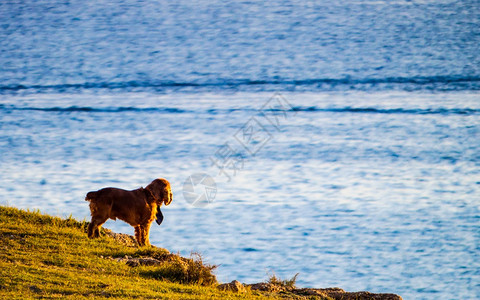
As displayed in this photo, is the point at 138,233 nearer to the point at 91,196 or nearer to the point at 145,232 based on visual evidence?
the point at 145,232

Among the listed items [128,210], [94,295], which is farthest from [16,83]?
[94,295]

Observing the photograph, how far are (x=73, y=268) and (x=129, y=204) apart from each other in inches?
28.3

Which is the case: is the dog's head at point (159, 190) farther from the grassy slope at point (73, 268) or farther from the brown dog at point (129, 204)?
the grassy slope at point (73, 268)

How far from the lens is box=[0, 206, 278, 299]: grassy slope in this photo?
4.94 metres

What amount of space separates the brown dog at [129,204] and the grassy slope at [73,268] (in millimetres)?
277

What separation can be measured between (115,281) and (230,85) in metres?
8.78

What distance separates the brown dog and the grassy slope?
0.28 metres

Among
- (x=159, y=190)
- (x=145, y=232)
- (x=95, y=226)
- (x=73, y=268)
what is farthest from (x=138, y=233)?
(x=73, y=268)

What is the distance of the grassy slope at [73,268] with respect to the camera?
494 cm

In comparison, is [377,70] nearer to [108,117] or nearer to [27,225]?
[108,117]

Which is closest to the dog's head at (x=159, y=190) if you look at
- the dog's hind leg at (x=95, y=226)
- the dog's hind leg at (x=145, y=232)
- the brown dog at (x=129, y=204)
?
the brown dog at (x=129, y=204)

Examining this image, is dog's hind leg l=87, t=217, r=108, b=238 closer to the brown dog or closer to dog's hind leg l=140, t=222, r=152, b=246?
the brown dog

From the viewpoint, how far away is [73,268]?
217 inches

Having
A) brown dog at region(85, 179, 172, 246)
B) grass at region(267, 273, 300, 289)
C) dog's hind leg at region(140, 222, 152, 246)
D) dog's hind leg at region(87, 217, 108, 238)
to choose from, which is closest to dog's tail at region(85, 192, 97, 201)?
brown dog at region(85, 179, 172, 246)
